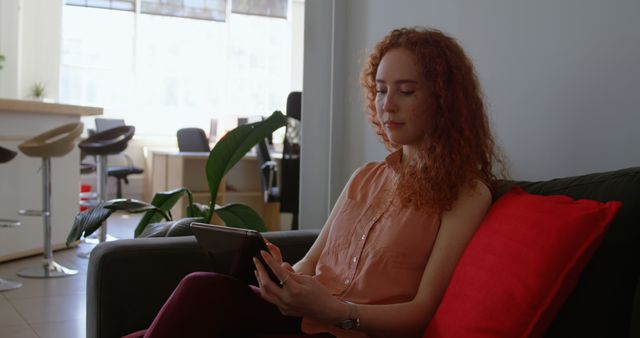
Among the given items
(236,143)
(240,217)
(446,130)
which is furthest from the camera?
(240,217)

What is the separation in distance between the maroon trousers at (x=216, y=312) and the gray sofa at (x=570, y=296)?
7cm

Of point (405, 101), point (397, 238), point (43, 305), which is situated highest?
point (405, 101)

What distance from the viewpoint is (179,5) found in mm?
9594


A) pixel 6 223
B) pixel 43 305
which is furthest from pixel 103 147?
pixel 43 305

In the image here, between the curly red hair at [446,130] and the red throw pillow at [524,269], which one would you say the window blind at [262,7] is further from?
the red throw pillow at [524,269]

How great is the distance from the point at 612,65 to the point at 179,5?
870 cm

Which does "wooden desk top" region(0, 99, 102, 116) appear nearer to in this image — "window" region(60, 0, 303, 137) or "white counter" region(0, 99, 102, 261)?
"white counter" region(0, 99, 102, 261)

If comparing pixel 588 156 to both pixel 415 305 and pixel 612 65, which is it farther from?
pixel 415 305

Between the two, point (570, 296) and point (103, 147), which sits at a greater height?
point (103, 147)

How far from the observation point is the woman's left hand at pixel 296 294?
1.29m

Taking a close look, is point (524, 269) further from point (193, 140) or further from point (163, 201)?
point (193, 140)

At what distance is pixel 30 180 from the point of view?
5.05 m

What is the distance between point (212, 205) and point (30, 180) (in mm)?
2961

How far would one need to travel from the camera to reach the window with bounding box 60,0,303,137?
361 inches
